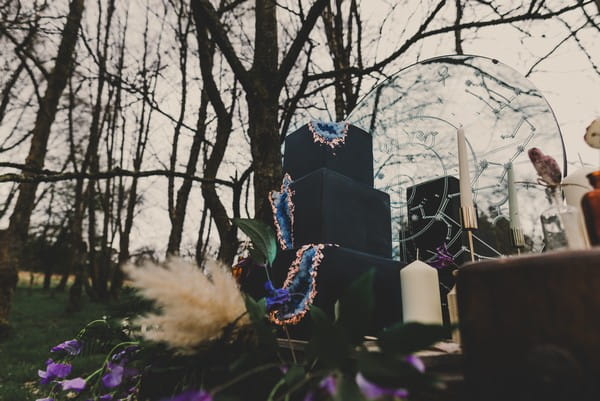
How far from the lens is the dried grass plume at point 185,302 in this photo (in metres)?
0.54

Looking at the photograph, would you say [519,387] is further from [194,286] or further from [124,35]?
[124,35]

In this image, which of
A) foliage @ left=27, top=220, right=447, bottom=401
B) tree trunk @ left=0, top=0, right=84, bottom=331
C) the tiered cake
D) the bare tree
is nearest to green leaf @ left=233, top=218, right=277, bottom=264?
foliage @ left=27, top=220, right=447, bottom=401

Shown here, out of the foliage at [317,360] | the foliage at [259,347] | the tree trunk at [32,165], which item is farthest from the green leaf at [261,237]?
the tree trunk at [32,165]

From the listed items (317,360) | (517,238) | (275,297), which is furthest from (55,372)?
(517,238)

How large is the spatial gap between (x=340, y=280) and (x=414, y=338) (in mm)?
620

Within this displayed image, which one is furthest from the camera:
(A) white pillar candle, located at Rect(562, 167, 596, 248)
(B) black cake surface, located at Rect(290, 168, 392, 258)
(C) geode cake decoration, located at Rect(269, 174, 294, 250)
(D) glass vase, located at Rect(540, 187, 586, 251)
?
(C) geode cake decoration, located at Rect(269, 174, 294, 250)

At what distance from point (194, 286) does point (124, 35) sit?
9.54 metres

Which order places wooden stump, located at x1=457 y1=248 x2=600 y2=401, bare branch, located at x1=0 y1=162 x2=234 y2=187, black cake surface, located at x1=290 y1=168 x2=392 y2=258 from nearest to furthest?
wooden stump, located at x1=457 y1=248 x2=600 y2=401, black cake surface, located at x1=290 y1=168 x2=392 y2=258, bare branch, located at x1=0 y1=162 x2=234 y2=187

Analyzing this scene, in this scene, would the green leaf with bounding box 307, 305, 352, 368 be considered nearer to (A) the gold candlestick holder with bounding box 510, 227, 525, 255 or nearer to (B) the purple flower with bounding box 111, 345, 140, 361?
(B) the purple flower with bounding box 111, 345, 140, 361

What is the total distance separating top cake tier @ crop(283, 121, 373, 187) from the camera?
135 cm

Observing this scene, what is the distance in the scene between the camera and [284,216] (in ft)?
4.40

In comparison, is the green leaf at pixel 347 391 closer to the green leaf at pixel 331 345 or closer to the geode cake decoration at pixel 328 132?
the green leaf at pixel 331 345

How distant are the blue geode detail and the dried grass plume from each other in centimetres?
Result: 43

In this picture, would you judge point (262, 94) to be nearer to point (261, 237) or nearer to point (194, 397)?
point (261, 237)
